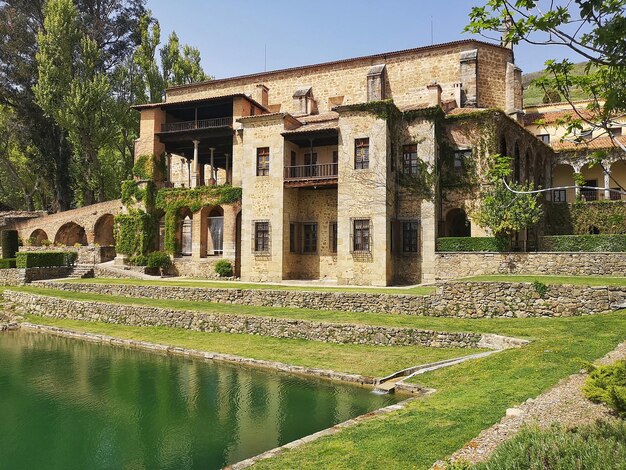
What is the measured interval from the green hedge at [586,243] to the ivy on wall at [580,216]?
9.04 m

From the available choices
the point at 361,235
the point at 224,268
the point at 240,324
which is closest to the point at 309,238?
the point at 361,235

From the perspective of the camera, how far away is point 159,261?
31.6 m

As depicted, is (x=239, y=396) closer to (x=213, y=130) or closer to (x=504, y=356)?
(x=504, y=356)

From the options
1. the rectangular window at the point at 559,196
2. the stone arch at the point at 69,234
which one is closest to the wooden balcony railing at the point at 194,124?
the stone arch at the point at 69,234

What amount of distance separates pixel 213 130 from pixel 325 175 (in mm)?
9494

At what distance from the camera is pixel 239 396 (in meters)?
11.5

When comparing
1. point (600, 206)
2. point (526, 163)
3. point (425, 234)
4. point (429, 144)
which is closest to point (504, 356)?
point (425, 234)

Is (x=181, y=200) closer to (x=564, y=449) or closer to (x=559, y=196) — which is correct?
(x=559, y=196)

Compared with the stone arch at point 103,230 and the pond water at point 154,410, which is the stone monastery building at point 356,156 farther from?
the pond water at point 154,410

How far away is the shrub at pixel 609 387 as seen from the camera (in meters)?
6.09

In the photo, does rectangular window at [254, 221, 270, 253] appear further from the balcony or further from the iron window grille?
the balcony

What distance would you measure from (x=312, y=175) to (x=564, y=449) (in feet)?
80.0


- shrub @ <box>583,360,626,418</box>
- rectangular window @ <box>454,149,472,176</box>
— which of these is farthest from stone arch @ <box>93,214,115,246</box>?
shrub @ <box>583,360,626,418</box>

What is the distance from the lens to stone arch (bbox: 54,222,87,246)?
40.6 m
